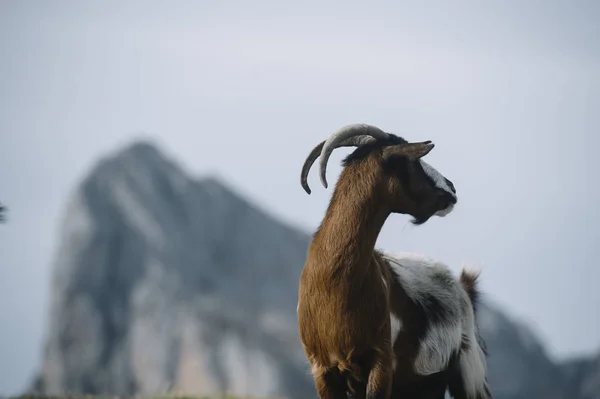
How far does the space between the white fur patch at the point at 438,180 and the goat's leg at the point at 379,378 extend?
1.59 meters

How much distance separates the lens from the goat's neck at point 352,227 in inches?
A: 360

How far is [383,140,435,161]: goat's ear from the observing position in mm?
9375

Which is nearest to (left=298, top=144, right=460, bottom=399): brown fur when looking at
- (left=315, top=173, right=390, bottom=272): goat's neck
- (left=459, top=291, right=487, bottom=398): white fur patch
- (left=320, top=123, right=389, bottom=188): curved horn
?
(left=315, top=173, right=390, bottom=272): goat's neck

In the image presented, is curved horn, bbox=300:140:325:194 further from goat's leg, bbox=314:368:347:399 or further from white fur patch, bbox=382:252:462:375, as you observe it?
goat's leg, bbox=314:368:347:399

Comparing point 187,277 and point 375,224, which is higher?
point 375,224

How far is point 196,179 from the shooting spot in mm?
72250

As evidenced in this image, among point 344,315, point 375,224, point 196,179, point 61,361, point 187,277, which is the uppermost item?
point 375,224

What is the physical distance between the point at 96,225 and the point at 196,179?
8.46 metres

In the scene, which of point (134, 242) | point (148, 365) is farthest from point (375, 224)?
point (134, 242)

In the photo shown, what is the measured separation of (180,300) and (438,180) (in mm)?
55349

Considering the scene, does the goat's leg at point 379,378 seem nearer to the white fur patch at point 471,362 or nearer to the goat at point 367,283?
the goat at point 367,283

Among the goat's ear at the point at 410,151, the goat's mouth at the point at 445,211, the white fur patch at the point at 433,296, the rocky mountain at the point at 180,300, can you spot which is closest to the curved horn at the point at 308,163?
the goat's ear at the point at 410,151

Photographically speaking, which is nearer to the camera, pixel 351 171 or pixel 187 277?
pixel 351 171

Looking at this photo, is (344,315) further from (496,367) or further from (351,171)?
(496,367)
